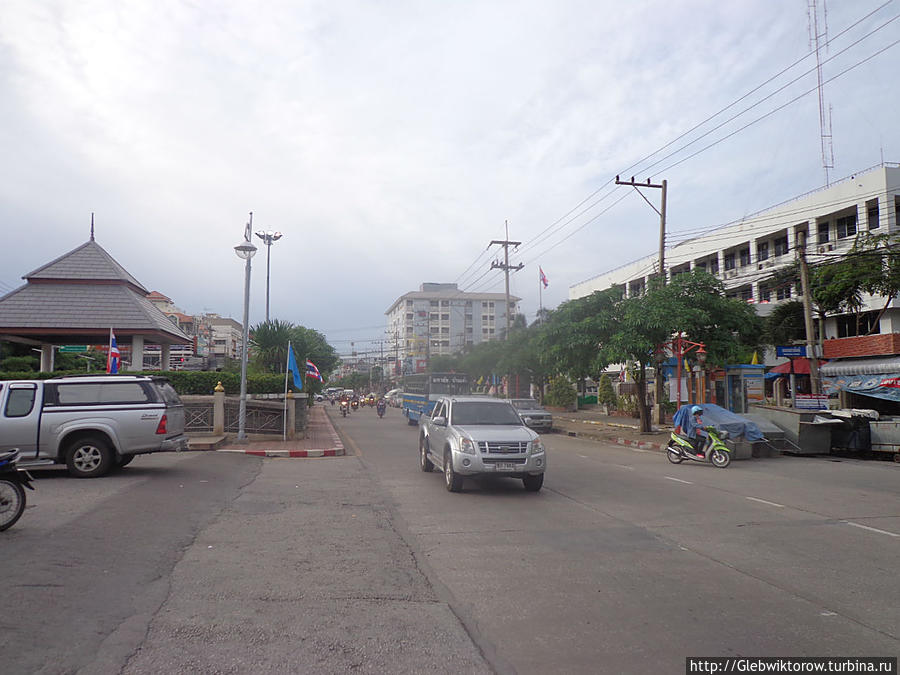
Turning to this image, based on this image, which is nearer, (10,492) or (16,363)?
(10,492)

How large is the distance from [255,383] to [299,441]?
400 cm

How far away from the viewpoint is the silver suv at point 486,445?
11.2 meters

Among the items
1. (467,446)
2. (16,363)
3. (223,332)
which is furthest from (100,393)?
(223,332)

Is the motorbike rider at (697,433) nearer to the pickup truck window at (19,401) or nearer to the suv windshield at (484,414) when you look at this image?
the suv windshield at (484,414)

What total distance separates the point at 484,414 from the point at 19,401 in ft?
28.6

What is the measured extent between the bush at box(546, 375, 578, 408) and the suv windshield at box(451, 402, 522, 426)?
37.1 metres

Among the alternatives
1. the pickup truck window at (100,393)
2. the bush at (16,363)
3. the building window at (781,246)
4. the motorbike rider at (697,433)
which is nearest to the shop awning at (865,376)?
the motorbike rider at (697,433)

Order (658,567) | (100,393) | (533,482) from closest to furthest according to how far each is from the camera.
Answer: (658,567)
(533,482)
(100,393)

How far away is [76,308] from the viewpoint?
25.5 m

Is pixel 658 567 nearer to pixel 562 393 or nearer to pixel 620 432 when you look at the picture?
pixel 620 432

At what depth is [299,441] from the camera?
22625 millimetres

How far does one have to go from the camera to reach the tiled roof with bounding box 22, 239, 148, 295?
2641 cm

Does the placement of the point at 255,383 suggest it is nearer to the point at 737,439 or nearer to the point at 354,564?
the point at 737,439

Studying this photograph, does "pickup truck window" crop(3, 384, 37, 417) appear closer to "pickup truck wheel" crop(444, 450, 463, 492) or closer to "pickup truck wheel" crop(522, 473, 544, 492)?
"pickup truck wheel" crop(444, 450, 463, 492)
